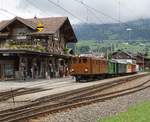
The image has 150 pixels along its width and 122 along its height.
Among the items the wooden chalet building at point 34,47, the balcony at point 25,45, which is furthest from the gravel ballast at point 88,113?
the balcony at point 25,45

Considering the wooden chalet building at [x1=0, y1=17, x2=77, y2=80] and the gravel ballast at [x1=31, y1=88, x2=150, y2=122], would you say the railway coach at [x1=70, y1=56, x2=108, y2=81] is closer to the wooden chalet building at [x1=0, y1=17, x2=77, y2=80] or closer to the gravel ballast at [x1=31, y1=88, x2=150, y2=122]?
the wooden chalet building at [x1=0, y1=17, x2=77, y2=80]

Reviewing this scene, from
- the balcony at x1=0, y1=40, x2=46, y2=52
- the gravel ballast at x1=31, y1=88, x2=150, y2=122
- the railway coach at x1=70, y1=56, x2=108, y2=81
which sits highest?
the balcony at x1=0, y1=40, x2=46, y2=52

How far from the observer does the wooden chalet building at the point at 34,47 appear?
148 ft

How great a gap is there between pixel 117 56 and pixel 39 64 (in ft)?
239

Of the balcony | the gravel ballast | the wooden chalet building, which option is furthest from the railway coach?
the gravel ballast

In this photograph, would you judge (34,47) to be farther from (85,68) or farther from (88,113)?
(88,113)

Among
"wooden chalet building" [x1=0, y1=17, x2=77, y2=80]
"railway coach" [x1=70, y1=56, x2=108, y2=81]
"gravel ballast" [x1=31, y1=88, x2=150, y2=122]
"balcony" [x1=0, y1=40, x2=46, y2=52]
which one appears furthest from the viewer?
"balcony" [x1=0, y1=40, x2=46, y2=52]

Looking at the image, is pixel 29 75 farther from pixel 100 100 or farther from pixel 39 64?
pixel 100 100

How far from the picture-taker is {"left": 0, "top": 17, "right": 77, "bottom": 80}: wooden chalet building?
148 ft

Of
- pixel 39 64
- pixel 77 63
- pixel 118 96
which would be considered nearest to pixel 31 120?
pixel 118 96

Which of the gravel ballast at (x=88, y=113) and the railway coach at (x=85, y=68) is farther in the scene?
the railway coach at (x=85, y=68)

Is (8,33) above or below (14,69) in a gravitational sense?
above

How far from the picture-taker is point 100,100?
1975 cm

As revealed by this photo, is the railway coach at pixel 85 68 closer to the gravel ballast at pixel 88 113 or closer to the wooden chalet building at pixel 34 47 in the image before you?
the wooden chalet building at pixel 34 47
